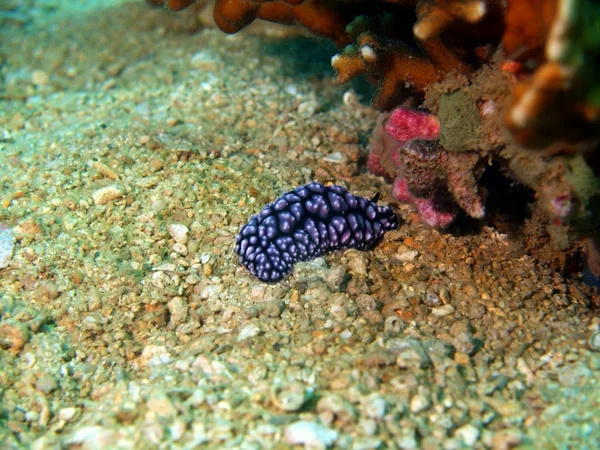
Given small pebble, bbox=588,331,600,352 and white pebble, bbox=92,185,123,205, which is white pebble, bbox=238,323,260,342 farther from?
small pebble, bbox=588,331,600,352

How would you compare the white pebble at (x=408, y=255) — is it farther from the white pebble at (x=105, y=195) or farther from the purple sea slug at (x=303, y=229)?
the white pebble at (x=105, y=195)

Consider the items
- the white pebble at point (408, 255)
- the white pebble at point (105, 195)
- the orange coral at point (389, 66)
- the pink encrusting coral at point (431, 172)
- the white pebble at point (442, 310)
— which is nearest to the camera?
the pink encrusting coral at point (431, 172)

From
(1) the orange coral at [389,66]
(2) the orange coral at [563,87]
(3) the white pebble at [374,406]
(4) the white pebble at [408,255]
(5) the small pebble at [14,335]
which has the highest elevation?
(2) the orange coral at [563,87]

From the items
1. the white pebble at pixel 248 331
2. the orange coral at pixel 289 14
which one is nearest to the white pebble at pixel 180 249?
the white pebble at pixel 248 331

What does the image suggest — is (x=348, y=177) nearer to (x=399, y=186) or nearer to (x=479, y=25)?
(x=399, y=186)

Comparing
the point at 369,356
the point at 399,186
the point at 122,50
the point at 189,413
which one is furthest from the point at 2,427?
the point at 122,50

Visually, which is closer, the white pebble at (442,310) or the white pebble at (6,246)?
the white pebble at (442,310)

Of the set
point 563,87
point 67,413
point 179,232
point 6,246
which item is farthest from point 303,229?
point 6,246
